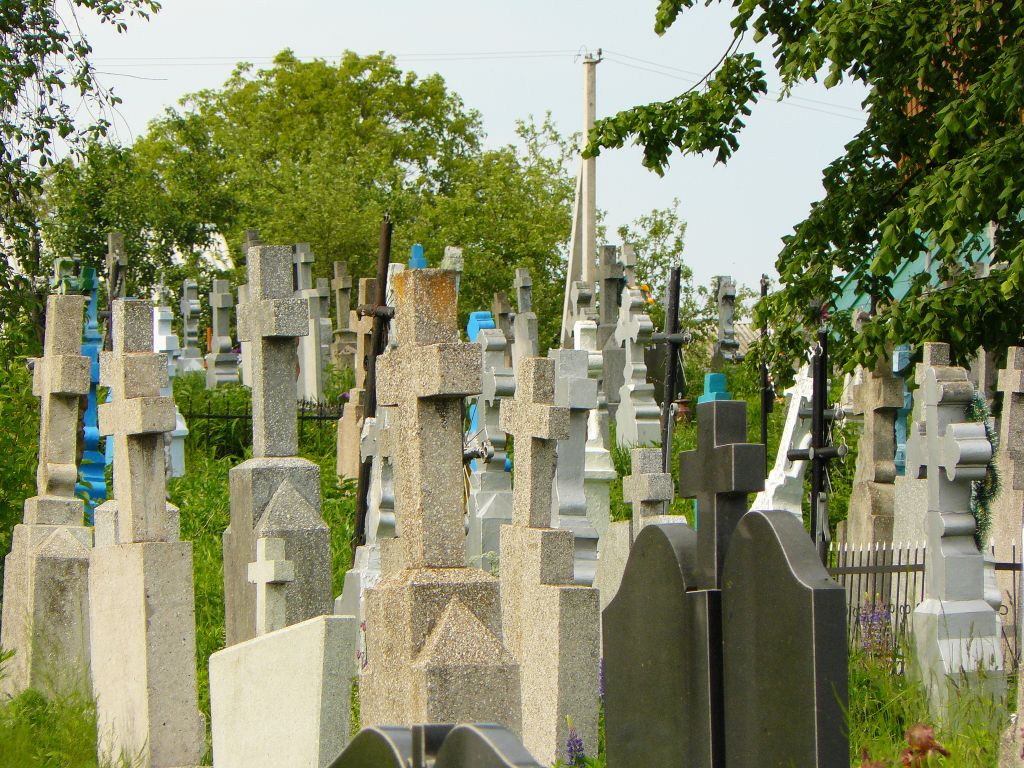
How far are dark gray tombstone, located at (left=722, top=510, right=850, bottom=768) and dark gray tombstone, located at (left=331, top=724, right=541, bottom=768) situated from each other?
0.90 m

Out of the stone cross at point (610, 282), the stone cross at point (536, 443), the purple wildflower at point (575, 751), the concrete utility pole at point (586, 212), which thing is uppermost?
the concrete utility pole at point (586, 212)

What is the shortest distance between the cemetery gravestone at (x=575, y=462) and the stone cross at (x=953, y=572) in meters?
1.95

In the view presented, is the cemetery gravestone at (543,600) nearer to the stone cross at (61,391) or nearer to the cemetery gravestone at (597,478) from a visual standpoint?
the cemetery gravestone at (597,478)

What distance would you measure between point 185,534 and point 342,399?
17.5 ft

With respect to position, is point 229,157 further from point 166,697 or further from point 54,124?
point 166,697

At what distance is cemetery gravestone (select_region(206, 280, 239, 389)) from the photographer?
20844 millimetres

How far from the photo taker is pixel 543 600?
7438 millimetres

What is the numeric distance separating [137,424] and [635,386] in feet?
24.9

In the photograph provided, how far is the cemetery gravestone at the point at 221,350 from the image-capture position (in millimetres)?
20844

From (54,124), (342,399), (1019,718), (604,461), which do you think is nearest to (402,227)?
(342,399)

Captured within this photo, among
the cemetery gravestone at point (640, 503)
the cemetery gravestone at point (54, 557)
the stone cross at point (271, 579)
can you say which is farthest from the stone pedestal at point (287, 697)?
the cemetery gravestone at point (640, 503)

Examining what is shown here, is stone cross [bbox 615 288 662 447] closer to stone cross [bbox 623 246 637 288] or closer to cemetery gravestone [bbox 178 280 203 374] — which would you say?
stone cross [bbox 623 246 637 288]

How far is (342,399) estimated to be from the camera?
17.3m

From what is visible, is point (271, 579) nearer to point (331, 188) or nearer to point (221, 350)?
point (221, 350)
